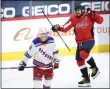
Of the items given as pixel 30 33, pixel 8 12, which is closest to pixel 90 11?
pixel 30 33

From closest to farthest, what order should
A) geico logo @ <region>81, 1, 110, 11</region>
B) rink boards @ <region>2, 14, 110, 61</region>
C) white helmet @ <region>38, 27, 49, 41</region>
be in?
white helmet @ <region>38, 27, 49, 41</region>, rink boards @ <region>2, 14, 110, 61</region>, geico logo @ <region>81, 1, 110, 11</region>

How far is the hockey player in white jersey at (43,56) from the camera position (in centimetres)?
344

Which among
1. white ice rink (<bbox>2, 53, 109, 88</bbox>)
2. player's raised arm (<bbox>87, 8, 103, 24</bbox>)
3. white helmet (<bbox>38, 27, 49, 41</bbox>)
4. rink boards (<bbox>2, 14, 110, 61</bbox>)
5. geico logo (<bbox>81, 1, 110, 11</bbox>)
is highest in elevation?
geico logo (<bbox>81, 1, 110, 11</bbox>)

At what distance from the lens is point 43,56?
3475 millimetres

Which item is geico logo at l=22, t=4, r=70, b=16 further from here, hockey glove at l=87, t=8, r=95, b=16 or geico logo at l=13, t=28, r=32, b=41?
hockey glove at l=87, t=8, r=95, b=16

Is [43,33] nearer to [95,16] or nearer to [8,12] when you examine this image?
[95,16]

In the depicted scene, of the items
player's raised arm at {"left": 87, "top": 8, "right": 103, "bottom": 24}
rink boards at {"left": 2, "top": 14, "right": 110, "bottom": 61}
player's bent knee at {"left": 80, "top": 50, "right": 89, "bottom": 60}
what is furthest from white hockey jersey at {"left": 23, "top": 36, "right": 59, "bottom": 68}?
rink boards at {"left": 2, "top": 14, "right": 110, "bottom": 61}

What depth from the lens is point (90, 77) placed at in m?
3.96

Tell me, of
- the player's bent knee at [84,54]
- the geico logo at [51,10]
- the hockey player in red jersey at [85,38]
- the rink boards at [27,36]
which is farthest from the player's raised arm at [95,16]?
the geico logo at [51,10]

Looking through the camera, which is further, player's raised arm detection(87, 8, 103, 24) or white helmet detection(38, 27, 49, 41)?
player's raised arm detection(87, 8, 103, 24)

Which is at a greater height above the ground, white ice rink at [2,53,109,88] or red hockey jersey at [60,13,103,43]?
red hockey jersey at [60,13,103,43]

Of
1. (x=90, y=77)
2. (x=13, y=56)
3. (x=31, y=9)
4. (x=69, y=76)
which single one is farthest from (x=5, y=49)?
(x=90, y=77)

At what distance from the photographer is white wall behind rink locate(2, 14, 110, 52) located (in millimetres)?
6119

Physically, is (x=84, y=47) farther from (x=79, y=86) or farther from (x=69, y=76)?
(x=69, y=76)
